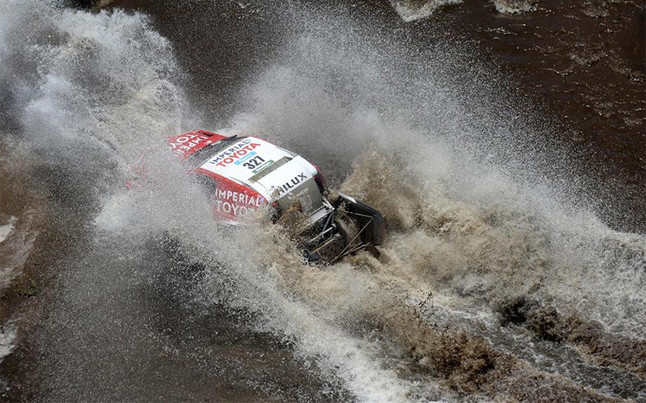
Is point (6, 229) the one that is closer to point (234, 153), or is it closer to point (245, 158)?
point (234, 153)

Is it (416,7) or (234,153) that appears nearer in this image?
(234,153)

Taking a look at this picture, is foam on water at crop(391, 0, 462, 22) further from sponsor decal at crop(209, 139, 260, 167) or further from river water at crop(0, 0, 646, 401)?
sponsor decal at crop(209, 139, 260, 167)

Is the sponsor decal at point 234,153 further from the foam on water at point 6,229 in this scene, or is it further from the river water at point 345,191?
A: the foam on water at point 6,229

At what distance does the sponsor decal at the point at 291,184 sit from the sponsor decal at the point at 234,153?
0.96 m

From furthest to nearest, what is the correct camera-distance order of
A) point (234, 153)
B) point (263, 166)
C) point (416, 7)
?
point (416, 7)
point (234, 153)
point (263, 166)

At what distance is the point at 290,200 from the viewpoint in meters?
10.3

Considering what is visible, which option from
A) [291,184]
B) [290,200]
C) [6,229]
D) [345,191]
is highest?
[291,184]

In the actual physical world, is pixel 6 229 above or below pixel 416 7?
below

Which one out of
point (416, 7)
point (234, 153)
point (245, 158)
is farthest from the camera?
point (416, 7)

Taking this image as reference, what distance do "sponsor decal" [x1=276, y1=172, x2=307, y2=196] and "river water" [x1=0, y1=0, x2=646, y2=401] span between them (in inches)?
24.1

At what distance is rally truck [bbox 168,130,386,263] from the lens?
400 inches

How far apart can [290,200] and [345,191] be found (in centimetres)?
174

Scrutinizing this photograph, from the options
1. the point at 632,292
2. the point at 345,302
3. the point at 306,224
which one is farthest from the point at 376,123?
the point at 632,292

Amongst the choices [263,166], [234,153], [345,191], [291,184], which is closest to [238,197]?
[263,166]
